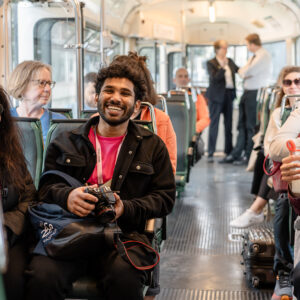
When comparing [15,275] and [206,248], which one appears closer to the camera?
[15,275]

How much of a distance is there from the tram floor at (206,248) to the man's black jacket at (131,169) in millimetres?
1178

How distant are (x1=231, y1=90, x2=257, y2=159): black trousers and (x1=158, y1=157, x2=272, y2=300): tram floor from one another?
212cm

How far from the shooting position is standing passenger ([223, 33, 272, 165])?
32.4 ft

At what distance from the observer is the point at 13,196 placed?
2.57m

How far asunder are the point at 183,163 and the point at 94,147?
3.01 m

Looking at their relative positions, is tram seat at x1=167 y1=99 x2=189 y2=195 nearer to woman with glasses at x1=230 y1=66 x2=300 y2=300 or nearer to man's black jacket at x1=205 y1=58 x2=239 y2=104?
woman with glasses at x1=230 y1=66 x2=300 y2=300

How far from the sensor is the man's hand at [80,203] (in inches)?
95.4

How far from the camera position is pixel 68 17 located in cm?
525

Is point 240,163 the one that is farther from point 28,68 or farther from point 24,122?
point 24,122

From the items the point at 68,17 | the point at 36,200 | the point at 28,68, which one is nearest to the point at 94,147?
the point at 36,200

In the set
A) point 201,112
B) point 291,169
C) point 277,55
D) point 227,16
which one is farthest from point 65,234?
point 227,16

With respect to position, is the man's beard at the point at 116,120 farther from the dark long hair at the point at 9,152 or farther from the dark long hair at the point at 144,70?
the dark long hair at the point at 144,70

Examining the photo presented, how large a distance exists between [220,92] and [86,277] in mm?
8136

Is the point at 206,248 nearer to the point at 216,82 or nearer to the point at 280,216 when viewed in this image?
the point at 280,216
